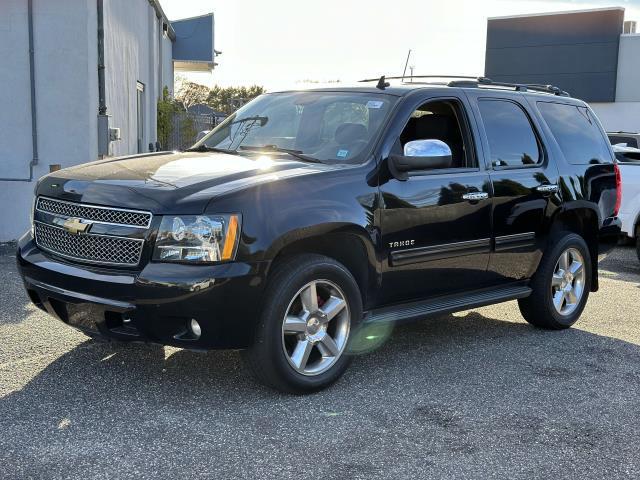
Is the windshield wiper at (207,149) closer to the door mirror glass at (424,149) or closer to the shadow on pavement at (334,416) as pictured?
the door mirror glass at (424,149)

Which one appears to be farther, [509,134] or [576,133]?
[576,133]

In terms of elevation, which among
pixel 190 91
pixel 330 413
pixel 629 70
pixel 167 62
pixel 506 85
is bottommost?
pixel 330 413

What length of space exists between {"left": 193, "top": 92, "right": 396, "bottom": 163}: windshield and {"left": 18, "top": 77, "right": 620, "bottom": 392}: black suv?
1cm

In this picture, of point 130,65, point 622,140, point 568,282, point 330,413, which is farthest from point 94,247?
point 622,140

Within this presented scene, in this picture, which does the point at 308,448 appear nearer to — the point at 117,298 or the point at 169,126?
the point at 117,298

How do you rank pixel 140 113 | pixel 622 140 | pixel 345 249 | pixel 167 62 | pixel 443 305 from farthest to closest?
pixel 167 62, pixel 140 113, pixel 622 140, pixel 443 305, pixel 345 249

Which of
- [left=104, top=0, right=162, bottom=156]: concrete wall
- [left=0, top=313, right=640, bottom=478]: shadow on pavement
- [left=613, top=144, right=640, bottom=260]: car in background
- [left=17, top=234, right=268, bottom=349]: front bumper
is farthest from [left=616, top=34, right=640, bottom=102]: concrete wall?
[left=17, top=234, right=268, bottom=349]: front bumper

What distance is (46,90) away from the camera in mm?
9773

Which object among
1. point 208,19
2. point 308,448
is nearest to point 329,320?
point 308,448

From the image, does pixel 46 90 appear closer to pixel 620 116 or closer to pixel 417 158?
pixel 417 158

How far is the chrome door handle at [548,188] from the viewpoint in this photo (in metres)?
5.92

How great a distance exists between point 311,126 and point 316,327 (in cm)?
152

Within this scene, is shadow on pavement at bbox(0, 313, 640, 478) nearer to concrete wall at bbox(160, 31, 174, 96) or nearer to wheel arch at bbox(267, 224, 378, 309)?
wheel arch at bbox(267, 224, 378, 309)

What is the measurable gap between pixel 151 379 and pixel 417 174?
215cm
